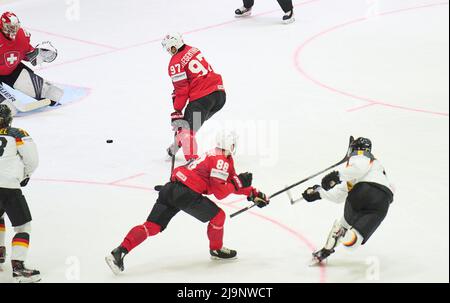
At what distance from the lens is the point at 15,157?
23.3 feet

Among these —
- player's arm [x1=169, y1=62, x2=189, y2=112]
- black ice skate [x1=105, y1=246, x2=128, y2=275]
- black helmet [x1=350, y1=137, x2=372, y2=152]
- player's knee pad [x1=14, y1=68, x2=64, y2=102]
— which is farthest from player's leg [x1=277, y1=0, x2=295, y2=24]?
black ice skate [x1=105, y1=246, x2=128, y2=275]

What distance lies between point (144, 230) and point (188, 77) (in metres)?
2.41

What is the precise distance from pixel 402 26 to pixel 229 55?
230 cm

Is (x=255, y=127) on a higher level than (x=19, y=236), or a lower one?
lower

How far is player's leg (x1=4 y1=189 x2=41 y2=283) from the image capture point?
698cm

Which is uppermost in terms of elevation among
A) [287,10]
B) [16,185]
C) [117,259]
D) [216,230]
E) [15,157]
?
[15,157]

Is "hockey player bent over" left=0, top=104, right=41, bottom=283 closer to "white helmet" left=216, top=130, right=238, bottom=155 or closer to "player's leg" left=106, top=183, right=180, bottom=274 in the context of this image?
"player's leg" left=106, top=183, right=180, bottom=274

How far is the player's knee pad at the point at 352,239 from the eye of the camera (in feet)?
22.8

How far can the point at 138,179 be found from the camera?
29.8 ft

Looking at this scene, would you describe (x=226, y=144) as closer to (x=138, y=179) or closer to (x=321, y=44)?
(x=138, y=179)

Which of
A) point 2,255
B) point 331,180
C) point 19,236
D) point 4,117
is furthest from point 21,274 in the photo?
point 331,180

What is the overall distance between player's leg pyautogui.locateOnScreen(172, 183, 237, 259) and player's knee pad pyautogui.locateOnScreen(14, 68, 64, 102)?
4084 millimetres

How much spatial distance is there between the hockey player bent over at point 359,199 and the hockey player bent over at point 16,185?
1.92 metres

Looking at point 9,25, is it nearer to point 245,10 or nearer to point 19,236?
point 19,236
